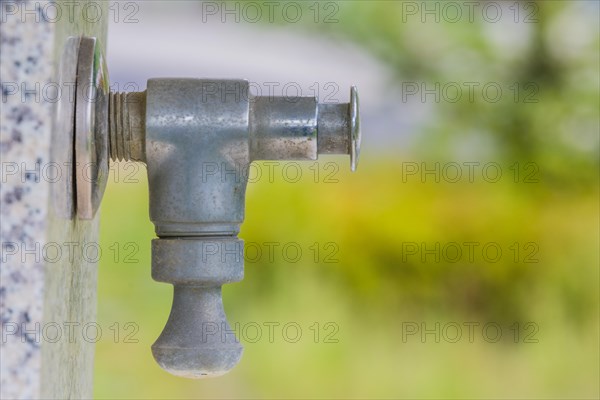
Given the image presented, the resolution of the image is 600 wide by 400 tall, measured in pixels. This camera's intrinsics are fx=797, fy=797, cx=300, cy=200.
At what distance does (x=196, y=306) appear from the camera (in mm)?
408

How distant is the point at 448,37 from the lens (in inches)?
61.3

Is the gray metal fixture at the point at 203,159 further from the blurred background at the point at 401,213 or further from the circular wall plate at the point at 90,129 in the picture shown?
the blurred background at the point at 401,213

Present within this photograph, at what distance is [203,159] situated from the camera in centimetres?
41

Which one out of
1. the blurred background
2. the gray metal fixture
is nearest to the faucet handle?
the gray metal fixture

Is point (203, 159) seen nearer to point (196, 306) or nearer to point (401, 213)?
→ point (196, 306)

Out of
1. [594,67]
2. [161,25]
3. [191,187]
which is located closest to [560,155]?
[594,67]

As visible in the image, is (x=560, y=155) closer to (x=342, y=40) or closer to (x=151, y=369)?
(x=342, y=40)

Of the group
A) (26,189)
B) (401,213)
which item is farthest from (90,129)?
(401,213)

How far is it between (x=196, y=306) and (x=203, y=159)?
3.0 inches

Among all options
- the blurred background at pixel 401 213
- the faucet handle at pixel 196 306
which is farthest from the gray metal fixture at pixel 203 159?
the blurred background at pixel 401 213

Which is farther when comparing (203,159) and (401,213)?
(401,213)

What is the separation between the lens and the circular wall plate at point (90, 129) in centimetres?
37

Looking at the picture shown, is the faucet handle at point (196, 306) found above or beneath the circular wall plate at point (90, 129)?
beneath

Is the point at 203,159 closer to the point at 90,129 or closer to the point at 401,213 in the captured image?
the point at 90,129
